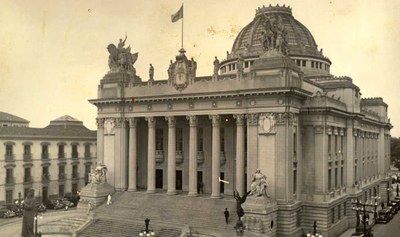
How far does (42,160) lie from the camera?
215ft

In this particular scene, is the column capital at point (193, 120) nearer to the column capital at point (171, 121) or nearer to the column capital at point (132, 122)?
the column capital at point (171, 121)

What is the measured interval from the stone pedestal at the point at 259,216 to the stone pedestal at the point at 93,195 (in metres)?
17.3

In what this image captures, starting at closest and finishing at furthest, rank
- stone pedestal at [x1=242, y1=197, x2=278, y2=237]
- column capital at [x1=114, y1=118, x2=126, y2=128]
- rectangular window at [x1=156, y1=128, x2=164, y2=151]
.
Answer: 1. stone pedestal at [x1=242, y1=197, x2=278, y2=237]
2. column capital at [x1=114, y1=118, x2=126, y2=128]
3. rectangular window at [x1=156, y1=128, x2=164, y2=151]

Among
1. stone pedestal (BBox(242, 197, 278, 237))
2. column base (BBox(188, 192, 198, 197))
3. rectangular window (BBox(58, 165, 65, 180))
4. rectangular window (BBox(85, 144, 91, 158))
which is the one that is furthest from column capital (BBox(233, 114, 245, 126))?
rectangular window (BBox(85, 144, 91, 158))

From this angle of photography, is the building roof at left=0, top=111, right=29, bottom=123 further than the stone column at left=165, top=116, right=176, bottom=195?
Yes

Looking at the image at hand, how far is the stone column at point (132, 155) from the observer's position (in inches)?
1983

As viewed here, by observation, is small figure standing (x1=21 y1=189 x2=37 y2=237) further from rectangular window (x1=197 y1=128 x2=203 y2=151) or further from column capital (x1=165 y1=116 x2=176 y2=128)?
rectangular window (x1=197 y1=128 x2=203 y2=151)

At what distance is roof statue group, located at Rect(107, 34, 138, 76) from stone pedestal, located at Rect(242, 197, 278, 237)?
23089 mm

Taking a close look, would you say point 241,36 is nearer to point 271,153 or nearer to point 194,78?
point 194,78

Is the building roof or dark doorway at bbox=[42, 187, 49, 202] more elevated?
the building roof

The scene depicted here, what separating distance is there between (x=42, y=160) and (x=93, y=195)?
21.1 meters

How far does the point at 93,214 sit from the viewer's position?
4544 centimetres

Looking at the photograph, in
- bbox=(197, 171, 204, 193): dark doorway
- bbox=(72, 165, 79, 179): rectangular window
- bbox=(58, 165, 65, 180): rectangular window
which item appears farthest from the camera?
bbox=(72, 165, 79, 179): rectangular window

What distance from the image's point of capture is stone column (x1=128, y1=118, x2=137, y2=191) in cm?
5038
